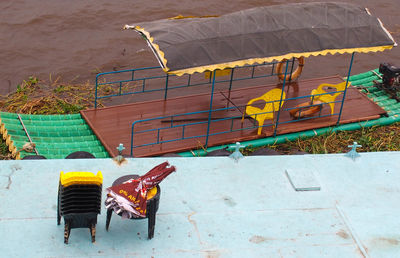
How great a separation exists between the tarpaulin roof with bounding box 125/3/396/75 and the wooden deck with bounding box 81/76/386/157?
2064 mm

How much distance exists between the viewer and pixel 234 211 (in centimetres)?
766

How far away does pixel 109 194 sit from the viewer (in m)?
6.85

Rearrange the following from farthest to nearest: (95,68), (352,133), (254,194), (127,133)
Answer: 1. (95,68)
2. (352,133)
3. (127,133)
4. (254,194)

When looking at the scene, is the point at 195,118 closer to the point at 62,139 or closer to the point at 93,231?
the point at 62,139

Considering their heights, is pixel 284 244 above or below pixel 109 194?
below

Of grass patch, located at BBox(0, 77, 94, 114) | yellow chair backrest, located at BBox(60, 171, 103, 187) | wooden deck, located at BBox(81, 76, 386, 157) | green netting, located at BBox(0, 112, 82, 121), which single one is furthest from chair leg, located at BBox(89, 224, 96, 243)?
grass patch, located at BBox(0, 77, 94, 114)

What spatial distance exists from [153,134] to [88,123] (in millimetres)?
1632

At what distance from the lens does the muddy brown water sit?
18.6 metres

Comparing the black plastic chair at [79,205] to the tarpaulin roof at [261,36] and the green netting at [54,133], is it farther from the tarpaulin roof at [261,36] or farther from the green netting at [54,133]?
the green netting at [54,133]

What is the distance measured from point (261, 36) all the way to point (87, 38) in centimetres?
1027

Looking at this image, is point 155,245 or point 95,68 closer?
point 155,245

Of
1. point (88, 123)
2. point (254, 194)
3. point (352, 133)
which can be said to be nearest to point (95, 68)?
point (88, 123)

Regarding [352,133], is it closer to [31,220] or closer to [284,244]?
[284,244]

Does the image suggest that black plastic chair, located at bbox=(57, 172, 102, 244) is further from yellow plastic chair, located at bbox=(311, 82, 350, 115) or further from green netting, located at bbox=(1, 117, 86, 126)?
yellow plastic chair, located at bbox=(311, 82, 350, 115)
